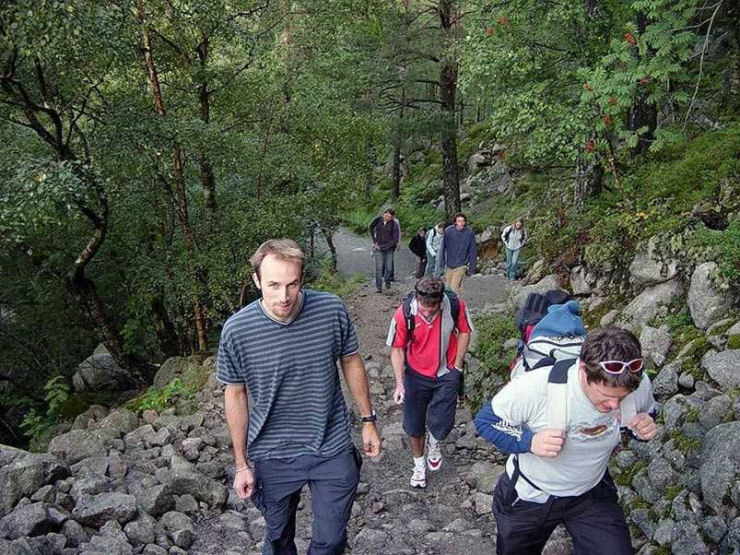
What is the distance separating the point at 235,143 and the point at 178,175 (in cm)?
114

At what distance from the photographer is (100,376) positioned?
1430 cm

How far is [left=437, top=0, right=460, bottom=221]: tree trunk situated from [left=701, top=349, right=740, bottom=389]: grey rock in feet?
36.8

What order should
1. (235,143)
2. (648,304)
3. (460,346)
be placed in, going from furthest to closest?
(235,143) → (648,304) → (460,346)

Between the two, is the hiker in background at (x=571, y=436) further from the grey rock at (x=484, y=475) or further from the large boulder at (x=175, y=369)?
the large boulder at (x=175, y=369)

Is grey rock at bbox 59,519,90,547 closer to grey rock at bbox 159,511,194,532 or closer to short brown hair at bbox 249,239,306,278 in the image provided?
grey rock at bbox 159,511,194,532

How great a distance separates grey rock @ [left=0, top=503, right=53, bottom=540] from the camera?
4297mm

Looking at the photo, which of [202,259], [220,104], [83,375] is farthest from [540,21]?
[83,375]

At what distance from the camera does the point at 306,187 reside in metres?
11.9

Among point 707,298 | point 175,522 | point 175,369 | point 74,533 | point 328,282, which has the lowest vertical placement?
point 175,369

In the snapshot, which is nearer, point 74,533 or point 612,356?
point 612,356

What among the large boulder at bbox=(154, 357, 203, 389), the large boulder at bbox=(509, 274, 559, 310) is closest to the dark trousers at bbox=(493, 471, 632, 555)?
the large boulder at bbox=(509, 274, 559, 310)

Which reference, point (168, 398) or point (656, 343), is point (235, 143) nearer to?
point (168, 398)

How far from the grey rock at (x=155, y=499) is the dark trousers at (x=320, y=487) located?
6.99ft

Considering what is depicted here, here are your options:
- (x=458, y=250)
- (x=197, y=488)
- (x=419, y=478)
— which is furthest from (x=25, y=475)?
(x=458, y=250)
